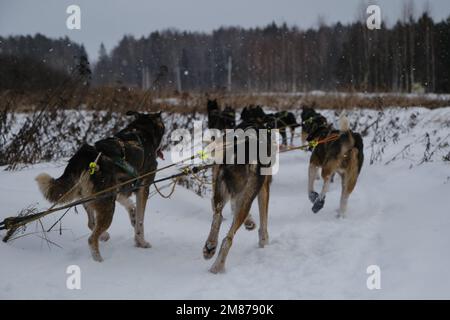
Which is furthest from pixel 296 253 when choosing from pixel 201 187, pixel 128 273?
pixel 201 187

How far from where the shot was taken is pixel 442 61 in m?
31.4

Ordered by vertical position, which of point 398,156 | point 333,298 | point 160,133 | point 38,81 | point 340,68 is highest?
point 340,68

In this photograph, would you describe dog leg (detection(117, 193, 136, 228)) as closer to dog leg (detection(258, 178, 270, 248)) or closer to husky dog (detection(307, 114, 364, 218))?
dog leg (detection(258, 178, 270, 248))

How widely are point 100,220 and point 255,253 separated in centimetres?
149

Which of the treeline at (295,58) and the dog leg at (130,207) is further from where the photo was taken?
the treeline at (295,58)

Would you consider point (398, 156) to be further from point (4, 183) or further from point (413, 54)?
point (413, 54)

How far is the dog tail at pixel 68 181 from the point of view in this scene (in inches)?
125

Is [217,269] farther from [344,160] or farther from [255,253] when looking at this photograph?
[344,160]

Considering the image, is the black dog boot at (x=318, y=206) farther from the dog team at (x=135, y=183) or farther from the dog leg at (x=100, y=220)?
the dog leg at (x=100, y=220)

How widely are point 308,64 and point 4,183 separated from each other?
39.5 metres

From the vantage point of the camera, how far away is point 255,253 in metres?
3.90

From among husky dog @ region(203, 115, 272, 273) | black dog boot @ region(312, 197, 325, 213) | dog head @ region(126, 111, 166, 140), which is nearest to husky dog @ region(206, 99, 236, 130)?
black dog boot @ region(312, 197, 325, 213)

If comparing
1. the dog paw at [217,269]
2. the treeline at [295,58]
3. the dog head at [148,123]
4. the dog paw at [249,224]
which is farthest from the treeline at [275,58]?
the dog paw at [217,269]

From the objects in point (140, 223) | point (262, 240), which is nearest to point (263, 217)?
point (262, 240)
